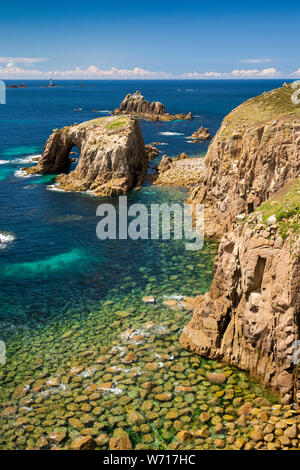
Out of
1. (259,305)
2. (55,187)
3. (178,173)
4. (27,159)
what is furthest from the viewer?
(27,159)

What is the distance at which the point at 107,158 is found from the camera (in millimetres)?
71938

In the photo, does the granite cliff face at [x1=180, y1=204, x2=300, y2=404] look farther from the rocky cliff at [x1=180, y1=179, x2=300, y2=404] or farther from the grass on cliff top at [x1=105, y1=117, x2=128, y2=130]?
the grass on cliff top at [x1=105, y1=117, x2=128, y2=130]

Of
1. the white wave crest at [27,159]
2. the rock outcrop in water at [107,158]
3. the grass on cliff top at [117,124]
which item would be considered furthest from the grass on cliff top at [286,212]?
the white wave crest at [27,159]

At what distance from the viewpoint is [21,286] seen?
39.6 metres

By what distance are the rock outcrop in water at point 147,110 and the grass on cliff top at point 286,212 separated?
15536 cm

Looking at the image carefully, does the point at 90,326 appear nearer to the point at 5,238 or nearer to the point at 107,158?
the point at 5,238

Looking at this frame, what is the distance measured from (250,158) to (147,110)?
152 metres

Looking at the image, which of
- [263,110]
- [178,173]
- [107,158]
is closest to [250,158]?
[263,110]

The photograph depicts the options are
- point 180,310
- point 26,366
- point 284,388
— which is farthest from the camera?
point 180,310

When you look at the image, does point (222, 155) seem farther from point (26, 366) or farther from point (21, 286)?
point (26, 366)

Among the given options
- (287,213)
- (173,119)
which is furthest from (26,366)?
(173,119)

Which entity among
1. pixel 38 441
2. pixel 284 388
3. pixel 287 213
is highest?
pixel 287 213

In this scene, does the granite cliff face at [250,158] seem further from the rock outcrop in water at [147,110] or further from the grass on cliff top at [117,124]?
the rock outcrop in water at [147,110]
